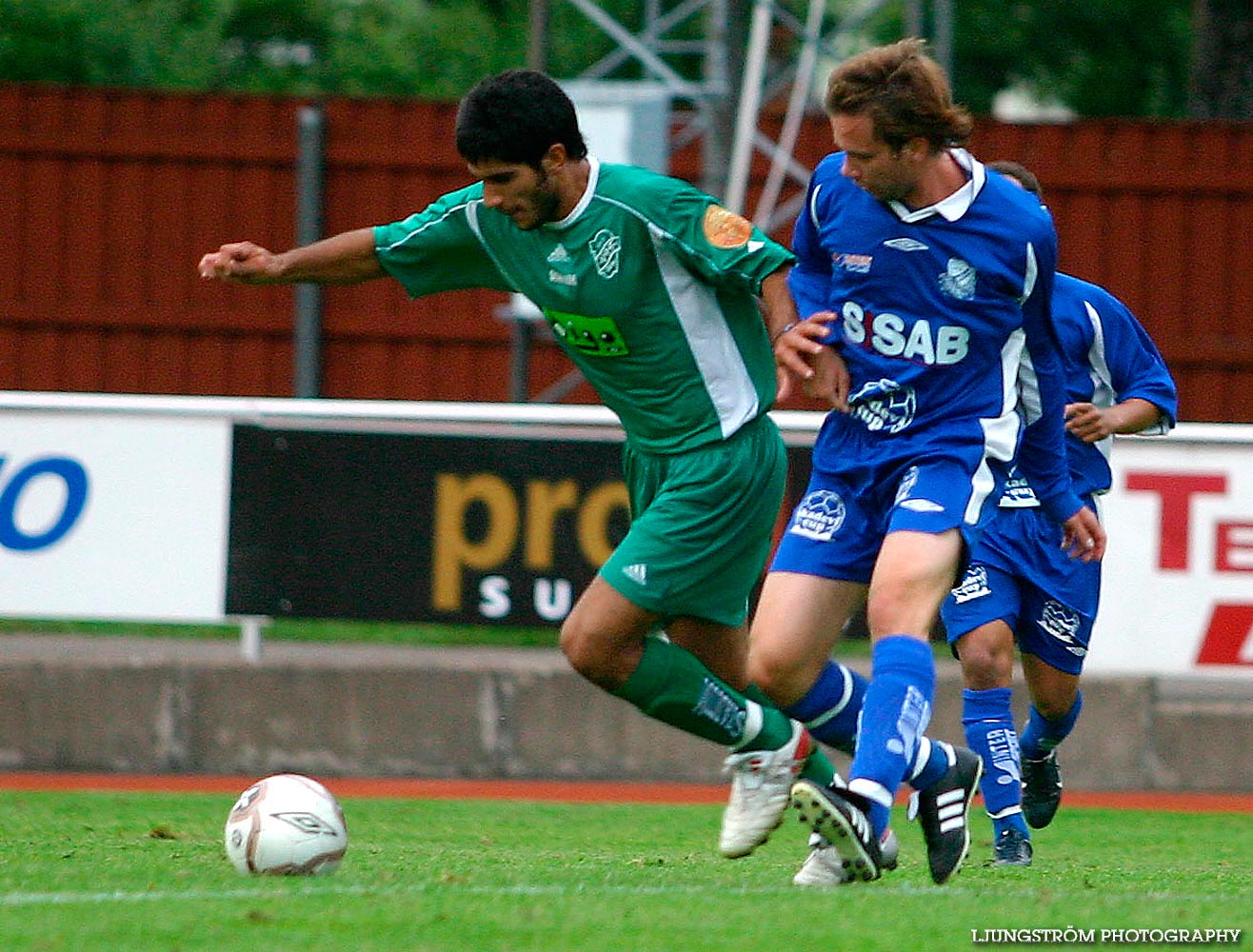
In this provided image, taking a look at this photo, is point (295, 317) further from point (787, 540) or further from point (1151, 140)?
point (787, 540)

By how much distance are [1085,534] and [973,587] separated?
51 cm

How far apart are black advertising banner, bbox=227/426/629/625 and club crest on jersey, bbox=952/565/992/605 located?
10.9ft

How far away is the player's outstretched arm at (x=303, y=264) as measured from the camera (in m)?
5.74

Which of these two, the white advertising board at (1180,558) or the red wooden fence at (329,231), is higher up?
the red wooden fence at (329,231)

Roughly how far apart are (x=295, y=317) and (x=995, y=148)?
496cm

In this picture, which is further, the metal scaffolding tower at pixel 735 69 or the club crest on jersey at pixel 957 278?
the metal scaffolding tower at pixel 735 69

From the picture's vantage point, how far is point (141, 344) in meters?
14.8

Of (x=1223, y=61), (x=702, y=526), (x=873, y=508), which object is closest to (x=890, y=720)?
(x=873, y=508)

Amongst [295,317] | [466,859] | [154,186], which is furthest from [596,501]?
[154,186]

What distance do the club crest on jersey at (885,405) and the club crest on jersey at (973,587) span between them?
1.09 metres

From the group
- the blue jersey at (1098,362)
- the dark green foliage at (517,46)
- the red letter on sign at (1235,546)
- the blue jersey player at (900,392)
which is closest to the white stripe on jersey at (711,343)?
the blue jersey player at (900,392)

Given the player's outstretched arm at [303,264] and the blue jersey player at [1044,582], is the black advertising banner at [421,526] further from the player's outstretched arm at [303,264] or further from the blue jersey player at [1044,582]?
the player's outstretched arm at [303,264]

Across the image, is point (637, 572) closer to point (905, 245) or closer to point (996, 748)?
point (905, 245)

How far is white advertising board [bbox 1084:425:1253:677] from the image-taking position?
9.20 metres
